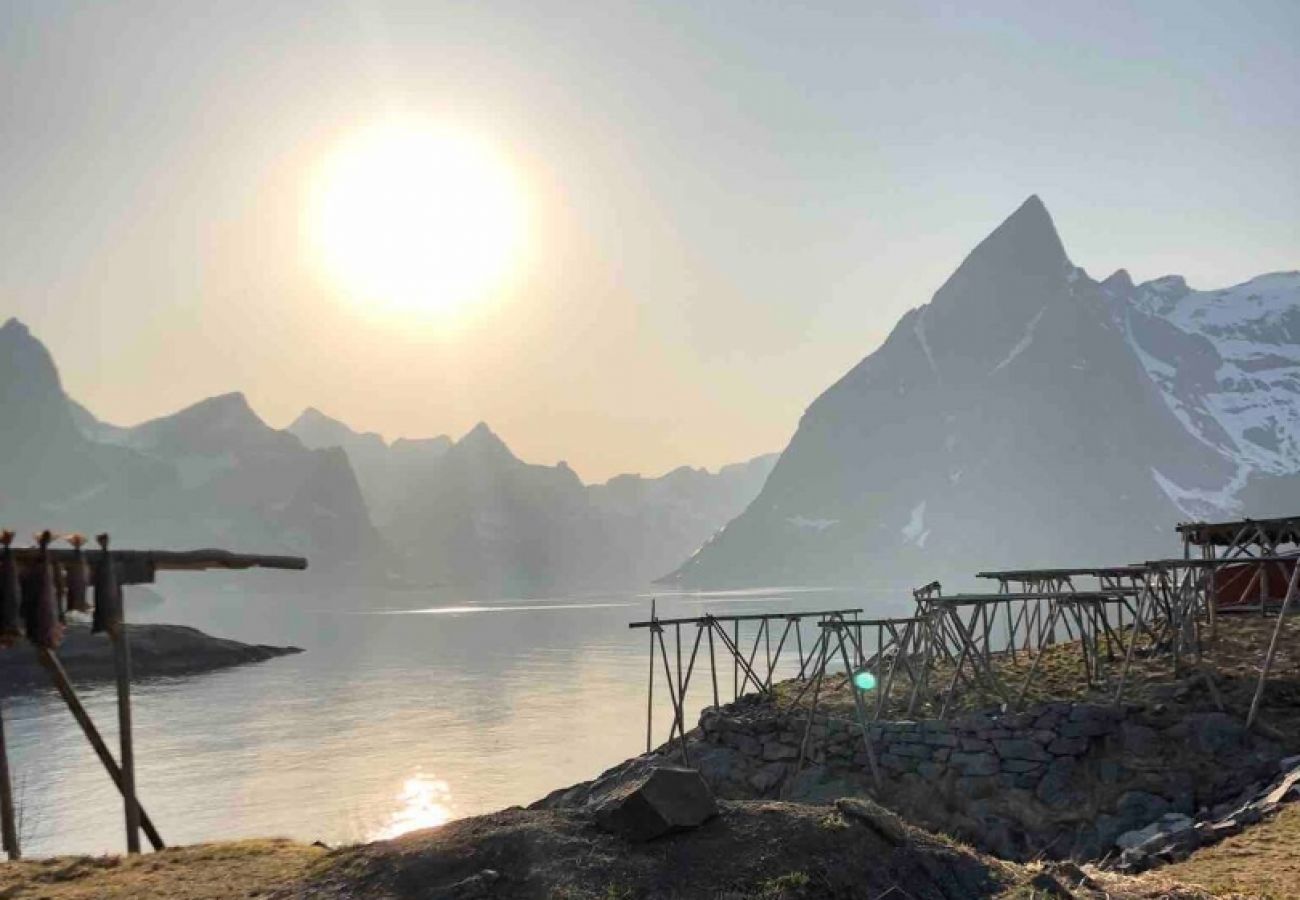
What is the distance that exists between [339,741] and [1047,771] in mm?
38138

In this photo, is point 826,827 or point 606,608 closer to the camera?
point 826,827

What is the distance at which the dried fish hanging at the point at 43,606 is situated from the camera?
13.8 metres

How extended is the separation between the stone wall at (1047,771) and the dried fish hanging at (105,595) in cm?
1769

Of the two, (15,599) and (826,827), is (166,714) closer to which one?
(15,599)

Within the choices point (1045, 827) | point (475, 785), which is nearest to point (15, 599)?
point (1045, 827)

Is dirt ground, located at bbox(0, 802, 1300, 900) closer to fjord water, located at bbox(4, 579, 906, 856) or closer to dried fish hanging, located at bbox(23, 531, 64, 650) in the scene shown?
dried fish hanging, located at bbox(23, 531, 64, 650)

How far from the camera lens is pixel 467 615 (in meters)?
167

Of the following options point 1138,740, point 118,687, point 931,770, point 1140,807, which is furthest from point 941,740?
point 118,687

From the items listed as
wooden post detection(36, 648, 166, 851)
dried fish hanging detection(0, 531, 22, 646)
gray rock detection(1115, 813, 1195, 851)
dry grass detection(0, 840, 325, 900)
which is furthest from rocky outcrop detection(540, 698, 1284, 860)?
dried fish hanging detection(0, 531, 22, 646)

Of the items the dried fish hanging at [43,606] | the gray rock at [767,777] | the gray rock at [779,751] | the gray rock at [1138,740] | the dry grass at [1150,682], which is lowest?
the gray rock at [767,777]

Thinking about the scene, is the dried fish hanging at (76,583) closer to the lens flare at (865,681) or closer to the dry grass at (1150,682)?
the dry grass at (1150,682)


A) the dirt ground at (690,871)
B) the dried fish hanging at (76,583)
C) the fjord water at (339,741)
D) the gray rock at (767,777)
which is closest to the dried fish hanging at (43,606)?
the dried fish hanging at (76,583)

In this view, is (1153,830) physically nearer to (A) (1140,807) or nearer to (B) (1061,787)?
(A) (1140,807)

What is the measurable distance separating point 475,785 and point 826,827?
102 feet
